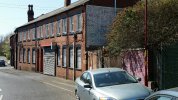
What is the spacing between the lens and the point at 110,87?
12.8 metres

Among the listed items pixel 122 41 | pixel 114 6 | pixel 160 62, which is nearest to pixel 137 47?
pixel 122 41

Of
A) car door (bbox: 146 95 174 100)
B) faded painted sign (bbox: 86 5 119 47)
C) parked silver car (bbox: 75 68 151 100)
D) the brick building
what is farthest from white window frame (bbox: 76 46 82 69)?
car door (bbox: 146 95 174 100)

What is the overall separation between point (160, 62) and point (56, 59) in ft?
67.4

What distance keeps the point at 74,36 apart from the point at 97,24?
2658mm

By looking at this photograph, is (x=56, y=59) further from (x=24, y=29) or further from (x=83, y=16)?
(x=24, y=29)

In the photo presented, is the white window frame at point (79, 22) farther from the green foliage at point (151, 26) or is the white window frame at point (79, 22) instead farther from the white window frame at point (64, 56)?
the green foliage at point (151, 26)

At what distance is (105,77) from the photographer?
13.8 m

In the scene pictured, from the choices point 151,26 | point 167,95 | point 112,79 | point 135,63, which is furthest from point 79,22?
point 167,95

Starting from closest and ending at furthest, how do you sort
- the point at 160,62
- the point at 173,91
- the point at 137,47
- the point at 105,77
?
the point at 173,91 → the point at 105,77 → the point at 160,62 → the point at 137,47

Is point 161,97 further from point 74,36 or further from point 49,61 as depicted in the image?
point 49,61

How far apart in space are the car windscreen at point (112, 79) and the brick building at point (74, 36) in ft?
46.4

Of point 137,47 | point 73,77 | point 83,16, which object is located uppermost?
point 83,16

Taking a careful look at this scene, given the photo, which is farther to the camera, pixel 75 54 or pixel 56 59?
pixel 56 59

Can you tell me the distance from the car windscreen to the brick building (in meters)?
14.2
